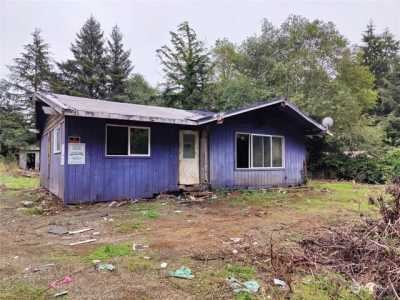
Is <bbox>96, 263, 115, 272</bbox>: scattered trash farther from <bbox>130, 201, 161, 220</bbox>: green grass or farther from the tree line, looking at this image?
the tree line

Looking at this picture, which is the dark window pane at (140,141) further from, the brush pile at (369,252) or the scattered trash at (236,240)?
the brush pile at (369,252)

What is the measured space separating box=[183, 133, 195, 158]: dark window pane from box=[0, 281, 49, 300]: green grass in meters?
6.96

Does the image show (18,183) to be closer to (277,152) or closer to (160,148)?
(160,148)

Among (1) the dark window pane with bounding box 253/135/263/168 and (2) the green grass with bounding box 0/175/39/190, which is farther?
(2) the green grass with bounding box 0/175/39/190

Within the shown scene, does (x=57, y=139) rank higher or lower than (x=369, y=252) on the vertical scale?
higher

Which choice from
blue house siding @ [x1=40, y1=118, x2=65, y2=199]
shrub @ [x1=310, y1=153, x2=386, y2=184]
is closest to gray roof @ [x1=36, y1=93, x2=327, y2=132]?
blue house siding @ [x1=40, y1=118, x2=65, y2=199]

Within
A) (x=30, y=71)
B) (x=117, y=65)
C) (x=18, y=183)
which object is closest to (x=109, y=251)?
(x=18, y=183)

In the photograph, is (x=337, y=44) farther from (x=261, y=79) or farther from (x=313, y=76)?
(x=261, y=79)

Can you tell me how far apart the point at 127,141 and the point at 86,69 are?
2439cm

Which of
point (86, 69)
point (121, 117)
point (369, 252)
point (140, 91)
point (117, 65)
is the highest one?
point (117, 65)

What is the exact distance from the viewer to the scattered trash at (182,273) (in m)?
3.31

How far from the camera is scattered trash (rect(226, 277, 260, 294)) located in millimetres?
2967

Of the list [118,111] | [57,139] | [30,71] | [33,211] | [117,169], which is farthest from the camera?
[30,71]

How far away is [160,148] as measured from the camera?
919cm
